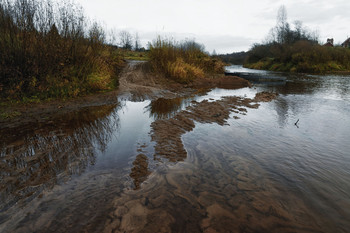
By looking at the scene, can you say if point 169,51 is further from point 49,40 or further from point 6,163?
point 6,163

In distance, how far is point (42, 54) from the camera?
246 inches

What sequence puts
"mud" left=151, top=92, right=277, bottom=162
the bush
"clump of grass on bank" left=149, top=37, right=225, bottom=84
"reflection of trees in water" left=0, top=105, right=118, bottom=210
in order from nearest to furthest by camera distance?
"reflection of trees in water" left=0, top=105, right=118, bottom=210, "mud" left=151, top=92, right=277, bottom=162, "clump of grass on bank" left=149, top=37, right=225, bottom=84, the bush

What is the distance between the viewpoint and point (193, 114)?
5.46 meters

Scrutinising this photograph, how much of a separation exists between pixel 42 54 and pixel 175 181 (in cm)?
645

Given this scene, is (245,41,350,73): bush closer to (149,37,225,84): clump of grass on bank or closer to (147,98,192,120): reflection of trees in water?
(149,37,225,84): clump of grass on bank

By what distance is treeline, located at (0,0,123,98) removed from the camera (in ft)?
18.6

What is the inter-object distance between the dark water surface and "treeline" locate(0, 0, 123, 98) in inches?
103

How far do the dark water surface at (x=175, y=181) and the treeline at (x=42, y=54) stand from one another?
260 cm

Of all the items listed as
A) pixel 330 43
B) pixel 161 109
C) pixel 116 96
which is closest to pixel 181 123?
pixel 161 109

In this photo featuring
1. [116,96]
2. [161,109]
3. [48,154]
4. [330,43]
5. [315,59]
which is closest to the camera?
[48,154]

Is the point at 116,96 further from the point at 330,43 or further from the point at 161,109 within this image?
the point at 330,43

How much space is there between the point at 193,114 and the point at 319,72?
24879 millimetres

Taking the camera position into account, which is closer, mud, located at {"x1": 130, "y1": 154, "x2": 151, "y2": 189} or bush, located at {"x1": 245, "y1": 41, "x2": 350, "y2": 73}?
mud, located at {"x1": 130, "y1": 154, "x2": 151, "y2": 189}

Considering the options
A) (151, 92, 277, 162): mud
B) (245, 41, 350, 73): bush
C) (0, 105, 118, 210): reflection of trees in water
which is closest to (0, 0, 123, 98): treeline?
(0, 105, 118, 210): reflection of trees in water
